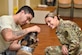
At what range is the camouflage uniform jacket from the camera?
232 cm

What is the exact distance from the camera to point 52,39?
4.34 metres

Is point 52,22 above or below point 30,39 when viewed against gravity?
above

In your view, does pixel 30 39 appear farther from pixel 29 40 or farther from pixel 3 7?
pixel 3 7

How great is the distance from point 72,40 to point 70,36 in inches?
2.1

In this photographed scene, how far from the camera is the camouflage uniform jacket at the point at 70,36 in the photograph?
2.32m

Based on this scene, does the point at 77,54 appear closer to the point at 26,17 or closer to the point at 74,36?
the point at 74,36

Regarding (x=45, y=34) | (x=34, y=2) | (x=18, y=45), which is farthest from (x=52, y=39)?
(x=34, y=2)

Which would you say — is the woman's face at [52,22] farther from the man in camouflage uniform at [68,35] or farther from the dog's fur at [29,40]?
the dog's fur at [29,40]

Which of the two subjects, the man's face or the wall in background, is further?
the wall in background

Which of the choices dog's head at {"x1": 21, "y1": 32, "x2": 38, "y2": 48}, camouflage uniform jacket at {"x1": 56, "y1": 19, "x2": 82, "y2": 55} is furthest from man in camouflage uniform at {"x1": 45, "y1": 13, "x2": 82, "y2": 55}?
dog's head at {"x1": 21, "y1": 32, "x2": 38, "y2": 48}

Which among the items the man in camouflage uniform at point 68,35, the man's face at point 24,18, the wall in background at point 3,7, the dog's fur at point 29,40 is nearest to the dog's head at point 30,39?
the dog's fur at point 29,40

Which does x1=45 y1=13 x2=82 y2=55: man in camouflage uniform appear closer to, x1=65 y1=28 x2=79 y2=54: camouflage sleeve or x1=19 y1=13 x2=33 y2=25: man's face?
x1=65 y1=28 x2=79 y2=54: camouflage sleeve

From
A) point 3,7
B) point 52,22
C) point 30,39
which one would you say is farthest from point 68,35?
point 3,7

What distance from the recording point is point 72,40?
231cm
